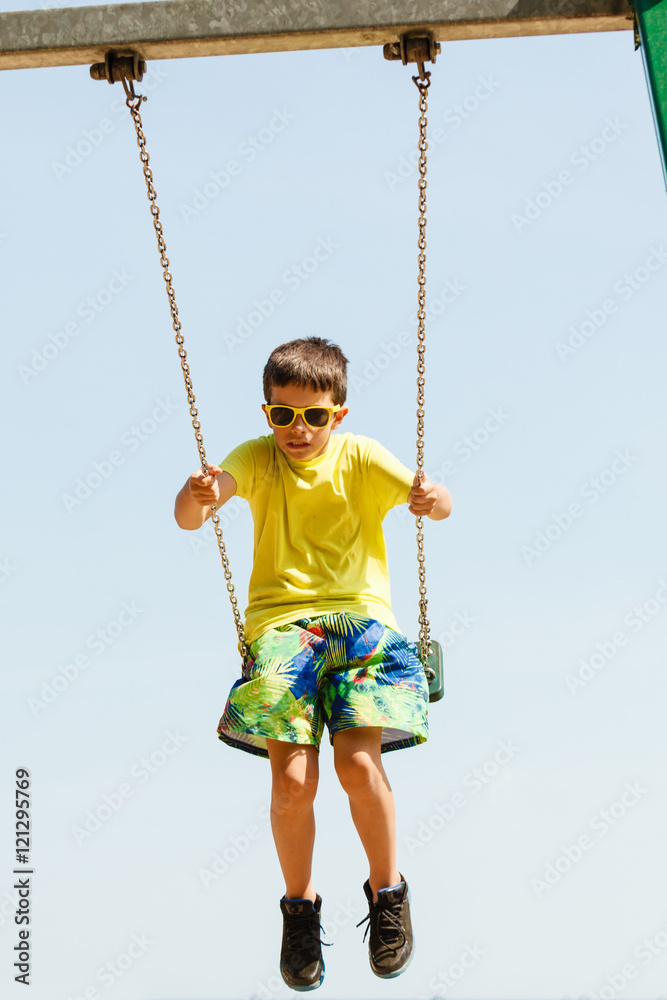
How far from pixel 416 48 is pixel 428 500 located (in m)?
1.54

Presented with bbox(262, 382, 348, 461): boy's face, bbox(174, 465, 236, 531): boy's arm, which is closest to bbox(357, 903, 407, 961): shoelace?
bbox(174, 465, 236, 531): boy's arm

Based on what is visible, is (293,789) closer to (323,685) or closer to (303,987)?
(323,685)

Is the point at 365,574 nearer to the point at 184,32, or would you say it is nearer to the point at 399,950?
the point at 399,950

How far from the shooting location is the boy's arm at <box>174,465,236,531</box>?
391cm

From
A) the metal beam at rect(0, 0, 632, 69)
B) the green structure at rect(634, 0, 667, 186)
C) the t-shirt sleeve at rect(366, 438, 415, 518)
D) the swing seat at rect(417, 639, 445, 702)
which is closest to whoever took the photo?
the green structure at rect(634, 0, 667, 186)

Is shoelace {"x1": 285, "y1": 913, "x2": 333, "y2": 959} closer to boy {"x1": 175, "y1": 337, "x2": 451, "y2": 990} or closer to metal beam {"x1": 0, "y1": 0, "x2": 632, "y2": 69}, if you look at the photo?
boy {"x1": 175, "y1": 337, "x2": 451, "y2": 990}

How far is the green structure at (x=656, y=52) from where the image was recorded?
136 inches

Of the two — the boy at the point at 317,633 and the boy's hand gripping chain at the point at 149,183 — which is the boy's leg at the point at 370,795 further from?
the boy's hand gripping chain at the point at 149,183

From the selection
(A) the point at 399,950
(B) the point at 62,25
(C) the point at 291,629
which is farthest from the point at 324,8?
(A) the point at 399,950

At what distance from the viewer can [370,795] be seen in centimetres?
378

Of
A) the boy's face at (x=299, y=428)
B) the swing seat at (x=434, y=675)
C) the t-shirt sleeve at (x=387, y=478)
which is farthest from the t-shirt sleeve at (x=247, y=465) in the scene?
the swing seat at (x=434, y=675)

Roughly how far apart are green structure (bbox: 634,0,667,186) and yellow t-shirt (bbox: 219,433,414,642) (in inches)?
57.4

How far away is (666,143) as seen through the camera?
135 inches

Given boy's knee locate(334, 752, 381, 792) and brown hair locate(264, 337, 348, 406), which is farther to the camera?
brown hair locate(264, 337, 348, 406)
